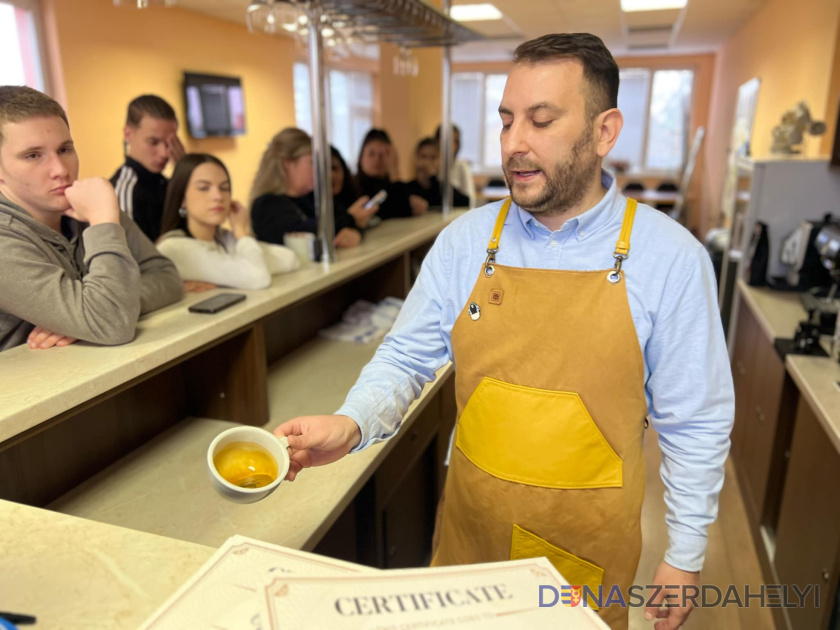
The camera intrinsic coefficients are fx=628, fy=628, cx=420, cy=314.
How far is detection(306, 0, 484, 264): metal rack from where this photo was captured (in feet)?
6.73

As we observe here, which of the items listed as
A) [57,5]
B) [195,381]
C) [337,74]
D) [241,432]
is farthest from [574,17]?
[241,432]

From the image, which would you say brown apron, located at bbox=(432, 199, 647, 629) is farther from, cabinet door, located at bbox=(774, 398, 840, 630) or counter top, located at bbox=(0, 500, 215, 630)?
cabinet door, located at bbox=(774, 398, 840, 630)

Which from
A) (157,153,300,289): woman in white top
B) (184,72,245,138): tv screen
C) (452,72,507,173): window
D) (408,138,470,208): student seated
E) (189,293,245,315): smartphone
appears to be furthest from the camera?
(452,72,507,173): window

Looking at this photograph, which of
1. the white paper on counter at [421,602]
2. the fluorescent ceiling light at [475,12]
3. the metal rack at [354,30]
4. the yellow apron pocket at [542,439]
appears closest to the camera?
the white paper on counter at [421,602]

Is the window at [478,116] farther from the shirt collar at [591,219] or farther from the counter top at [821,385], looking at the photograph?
the shirt collar at [591,219]

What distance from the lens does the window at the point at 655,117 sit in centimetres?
1010

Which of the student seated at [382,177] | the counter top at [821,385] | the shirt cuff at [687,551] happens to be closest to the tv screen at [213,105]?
the student seated at [382,177]

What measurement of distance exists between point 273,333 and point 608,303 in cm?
138

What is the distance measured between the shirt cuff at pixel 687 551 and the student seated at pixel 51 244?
1.15m

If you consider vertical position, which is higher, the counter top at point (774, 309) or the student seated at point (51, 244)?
the student seated at point (51, 244)

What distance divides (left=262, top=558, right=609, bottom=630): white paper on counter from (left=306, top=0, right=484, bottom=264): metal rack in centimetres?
157

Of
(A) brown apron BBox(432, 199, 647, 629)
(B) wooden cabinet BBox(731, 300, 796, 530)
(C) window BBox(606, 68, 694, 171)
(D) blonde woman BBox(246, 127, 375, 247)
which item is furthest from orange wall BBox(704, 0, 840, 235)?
(A) brown apron BBox(432, 199, 647, 629)

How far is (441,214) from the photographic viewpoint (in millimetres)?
3723

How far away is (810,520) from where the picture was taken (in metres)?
1.83
